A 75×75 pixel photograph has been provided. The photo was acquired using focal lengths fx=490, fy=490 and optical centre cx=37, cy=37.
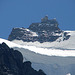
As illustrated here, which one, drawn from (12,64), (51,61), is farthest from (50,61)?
(12,64)

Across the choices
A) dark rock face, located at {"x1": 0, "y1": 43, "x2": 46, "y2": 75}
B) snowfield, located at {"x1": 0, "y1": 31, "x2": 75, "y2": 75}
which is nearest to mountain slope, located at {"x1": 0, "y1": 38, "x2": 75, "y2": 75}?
snowfield, located at {"x1": 0, "y1": 31, "x2": 75, "y2": 75}

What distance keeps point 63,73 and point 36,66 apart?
8710 mm

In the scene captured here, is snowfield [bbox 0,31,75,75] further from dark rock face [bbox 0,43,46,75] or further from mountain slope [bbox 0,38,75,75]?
dark rock face [bbox 0,43,46,75]

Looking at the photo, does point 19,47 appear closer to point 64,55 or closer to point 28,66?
point 64,55

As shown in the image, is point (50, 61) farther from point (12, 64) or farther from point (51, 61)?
point (12, 64)

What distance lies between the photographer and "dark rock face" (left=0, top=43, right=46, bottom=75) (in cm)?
9138

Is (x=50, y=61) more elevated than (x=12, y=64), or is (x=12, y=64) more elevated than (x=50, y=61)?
(x=50, y=61)

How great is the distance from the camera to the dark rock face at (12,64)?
9138 cm

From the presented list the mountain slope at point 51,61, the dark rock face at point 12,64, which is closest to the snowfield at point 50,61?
the mountain slope at point 51,61

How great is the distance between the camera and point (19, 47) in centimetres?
14738

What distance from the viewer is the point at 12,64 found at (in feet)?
309

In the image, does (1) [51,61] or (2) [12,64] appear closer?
(2) [12,64]

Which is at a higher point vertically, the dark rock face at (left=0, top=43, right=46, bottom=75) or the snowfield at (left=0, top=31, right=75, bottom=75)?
the snowfield at (left=0, top=31, right=75, bottom=75)

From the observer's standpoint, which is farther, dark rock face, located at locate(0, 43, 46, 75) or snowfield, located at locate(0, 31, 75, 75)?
snowfield, located at locate(0, 31, 75, 75)
